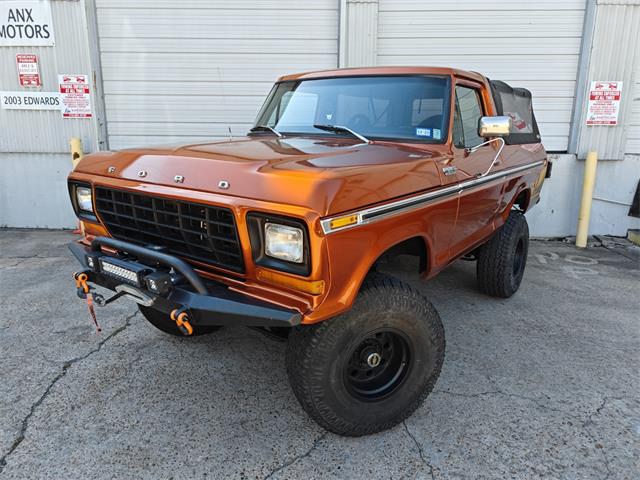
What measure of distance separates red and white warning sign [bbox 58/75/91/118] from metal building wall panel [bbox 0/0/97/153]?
0.24 feet

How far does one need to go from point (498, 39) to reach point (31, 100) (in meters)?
6.59

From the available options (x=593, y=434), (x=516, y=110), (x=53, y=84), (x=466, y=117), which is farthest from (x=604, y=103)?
(x=53, y=84)

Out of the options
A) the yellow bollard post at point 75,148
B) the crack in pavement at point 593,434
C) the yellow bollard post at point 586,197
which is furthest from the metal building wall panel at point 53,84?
the yellow bollard post at point 586,197

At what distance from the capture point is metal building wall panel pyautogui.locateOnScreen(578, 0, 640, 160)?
242 inches

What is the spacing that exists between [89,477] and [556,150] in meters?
6.84

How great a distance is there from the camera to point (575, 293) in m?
4.60

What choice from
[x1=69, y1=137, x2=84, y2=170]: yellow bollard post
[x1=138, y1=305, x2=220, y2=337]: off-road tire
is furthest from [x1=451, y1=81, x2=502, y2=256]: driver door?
[x1=69, y1=137, x2=84, y2=170]: yellow bollard post

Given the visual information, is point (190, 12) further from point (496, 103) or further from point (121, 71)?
point (496, 103)

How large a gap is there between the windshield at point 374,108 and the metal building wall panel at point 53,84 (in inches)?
171

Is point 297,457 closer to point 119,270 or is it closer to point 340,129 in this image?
point 119,270

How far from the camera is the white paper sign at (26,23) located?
6.30m

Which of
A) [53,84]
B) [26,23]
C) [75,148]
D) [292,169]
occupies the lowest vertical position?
[75,148]

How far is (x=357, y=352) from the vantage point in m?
2.44

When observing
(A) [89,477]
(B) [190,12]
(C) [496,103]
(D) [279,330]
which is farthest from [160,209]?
(B) [190,12]
